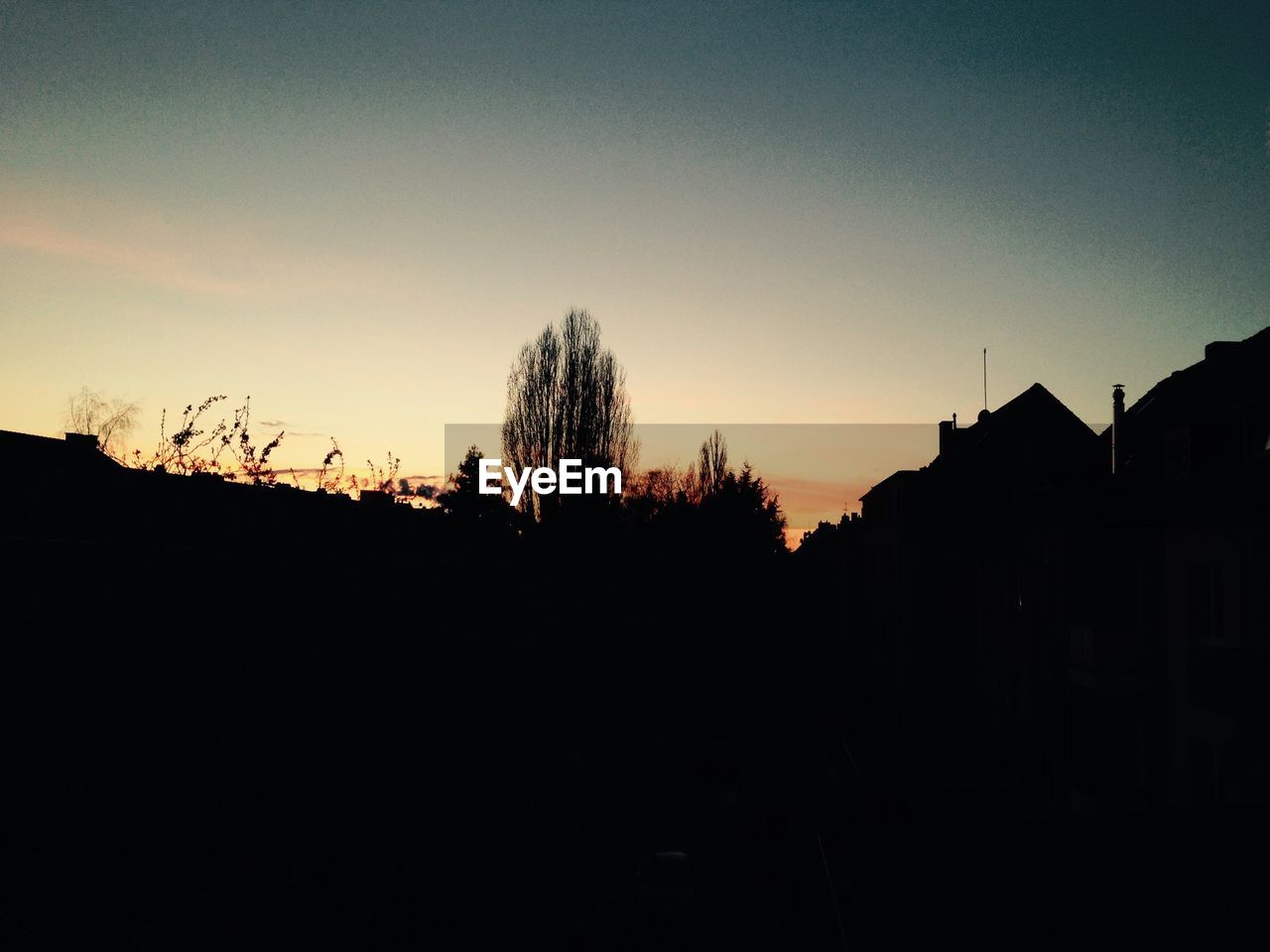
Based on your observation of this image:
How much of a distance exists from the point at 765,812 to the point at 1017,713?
27.7 ft

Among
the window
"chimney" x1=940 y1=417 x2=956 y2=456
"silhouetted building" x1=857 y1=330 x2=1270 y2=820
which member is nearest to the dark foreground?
"silhouetted building" x1=857 y1=330 x2=1270 y2=820

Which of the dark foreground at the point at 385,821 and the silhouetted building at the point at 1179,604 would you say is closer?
the dark foreground at the point at 385,821

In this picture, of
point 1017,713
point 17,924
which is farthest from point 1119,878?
point 1017,713

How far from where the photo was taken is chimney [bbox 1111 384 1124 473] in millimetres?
20281

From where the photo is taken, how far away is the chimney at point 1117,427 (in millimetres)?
20281

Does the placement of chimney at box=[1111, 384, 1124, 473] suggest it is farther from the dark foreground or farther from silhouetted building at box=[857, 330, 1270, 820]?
the dark foreground

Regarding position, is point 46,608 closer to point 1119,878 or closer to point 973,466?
point 1119,878

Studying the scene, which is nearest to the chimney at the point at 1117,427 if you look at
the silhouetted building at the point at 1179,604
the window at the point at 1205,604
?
the silhouetted building at the point at 1179,604

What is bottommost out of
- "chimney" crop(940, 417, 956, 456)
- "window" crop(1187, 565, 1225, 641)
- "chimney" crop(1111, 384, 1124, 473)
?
"window" crop(1187, 565, 1225, 641)

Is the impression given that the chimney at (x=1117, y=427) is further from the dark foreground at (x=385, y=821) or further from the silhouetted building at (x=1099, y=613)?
the dark foreground at (x=385, y=821)

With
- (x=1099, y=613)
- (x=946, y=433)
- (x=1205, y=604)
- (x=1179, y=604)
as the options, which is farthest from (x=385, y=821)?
(x=946, y=433)

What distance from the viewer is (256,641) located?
8.44 meters

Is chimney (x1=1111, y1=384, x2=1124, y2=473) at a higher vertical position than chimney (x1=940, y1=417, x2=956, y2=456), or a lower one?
lower

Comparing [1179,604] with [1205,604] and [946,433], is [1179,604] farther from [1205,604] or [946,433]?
[946,433]
